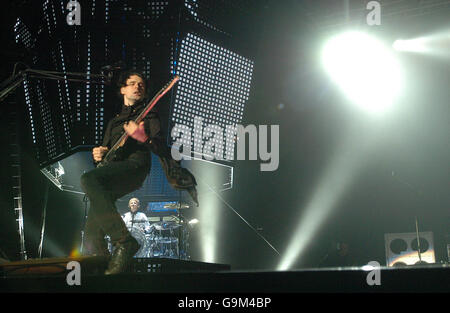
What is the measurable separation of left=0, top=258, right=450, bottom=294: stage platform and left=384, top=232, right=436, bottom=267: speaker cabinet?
757cm

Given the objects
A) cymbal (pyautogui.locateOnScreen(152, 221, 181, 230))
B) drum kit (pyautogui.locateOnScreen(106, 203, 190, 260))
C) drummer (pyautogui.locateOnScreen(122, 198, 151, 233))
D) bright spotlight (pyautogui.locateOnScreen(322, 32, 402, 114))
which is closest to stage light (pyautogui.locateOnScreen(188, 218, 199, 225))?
drum kit (pyautogui.locateOnScreen(106, 203, 190, 260))

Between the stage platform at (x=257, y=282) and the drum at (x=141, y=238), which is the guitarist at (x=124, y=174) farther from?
the drum at (x=141, y=238)

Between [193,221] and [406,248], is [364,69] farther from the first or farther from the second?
[193,221]

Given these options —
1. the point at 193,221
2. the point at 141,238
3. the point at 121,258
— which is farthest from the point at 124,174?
the point at 193,221

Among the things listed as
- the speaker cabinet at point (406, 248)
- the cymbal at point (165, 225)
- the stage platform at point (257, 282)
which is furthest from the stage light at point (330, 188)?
the stage platform at point (257, 282)

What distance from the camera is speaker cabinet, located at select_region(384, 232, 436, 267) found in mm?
8266

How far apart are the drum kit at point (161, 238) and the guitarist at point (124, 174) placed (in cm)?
436

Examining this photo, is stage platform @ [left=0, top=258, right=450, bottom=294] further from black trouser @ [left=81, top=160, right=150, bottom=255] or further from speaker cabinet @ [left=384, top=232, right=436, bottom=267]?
speaker cabinet @ [left=384, top=232, right=436, bottom=267]

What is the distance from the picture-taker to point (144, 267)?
3.30 meters
